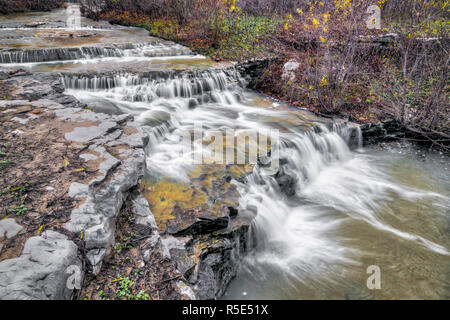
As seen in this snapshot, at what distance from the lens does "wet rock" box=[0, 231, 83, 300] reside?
190cm

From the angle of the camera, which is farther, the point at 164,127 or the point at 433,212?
the point at 164,127

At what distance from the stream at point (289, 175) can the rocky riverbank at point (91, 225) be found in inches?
20.1

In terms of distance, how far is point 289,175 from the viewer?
5418 mm

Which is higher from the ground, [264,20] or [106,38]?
[264,20]

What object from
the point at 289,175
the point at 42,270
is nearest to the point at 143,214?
the point at 42,270

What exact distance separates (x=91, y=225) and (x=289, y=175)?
3878 millimetres

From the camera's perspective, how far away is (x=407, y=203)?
550 cm

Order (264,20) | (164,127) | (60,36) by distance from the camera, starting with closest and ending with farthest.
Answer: (164,127), (60,36), (264,20)

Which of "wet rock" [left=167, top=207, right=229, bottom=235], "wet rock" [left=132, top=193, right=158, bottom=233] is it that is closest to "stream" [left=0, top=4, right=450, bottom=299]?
"wet rock" [left=167, top=207, right=229, bottom=235]

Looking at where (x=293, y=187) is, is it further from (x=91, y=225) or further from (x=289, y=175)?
(x=91, y=225)

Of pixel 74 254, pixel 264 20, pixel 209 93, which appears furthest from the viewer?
pixel 264 20

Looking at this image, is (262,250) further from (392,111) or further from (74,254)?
(392,111)

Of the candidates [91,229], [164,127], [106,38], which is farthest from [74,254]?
[106,38]

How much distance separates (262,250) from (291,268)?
1.63 ft
